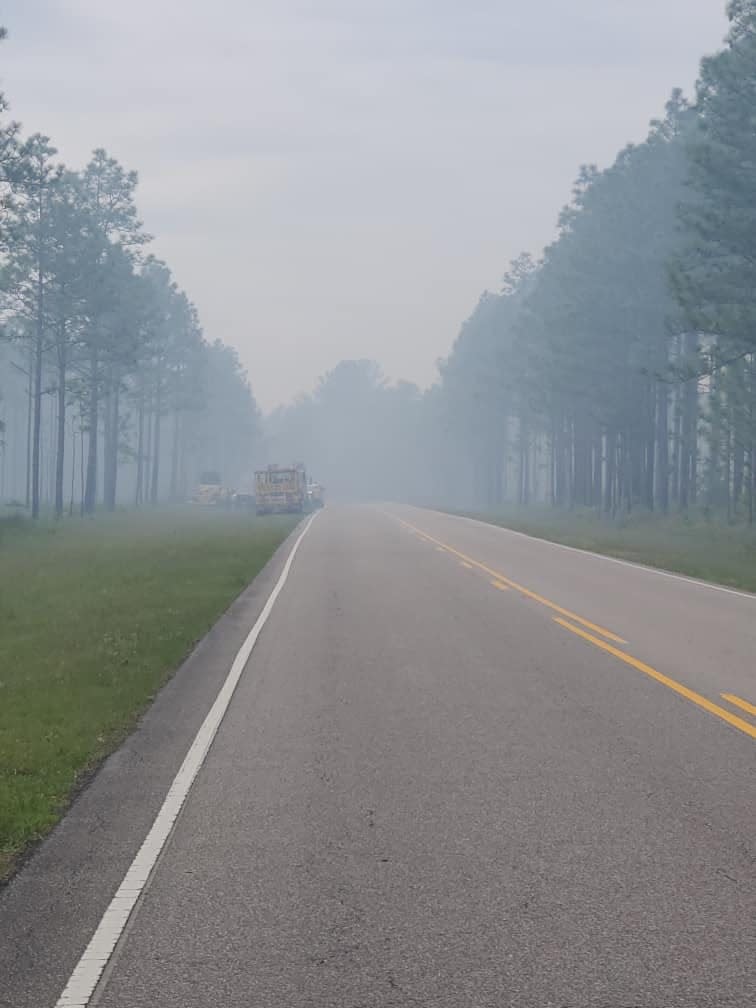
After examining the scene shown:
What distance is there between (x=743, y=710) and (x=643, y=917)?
468 centimetres

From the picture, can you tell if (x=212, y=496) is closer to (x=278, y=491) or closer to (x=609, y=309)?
(x=278, y=491)

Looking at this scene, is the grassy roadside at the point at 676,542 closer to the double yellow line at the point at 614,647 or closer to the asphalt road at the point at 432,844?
the double yellow line at the point at 614,647

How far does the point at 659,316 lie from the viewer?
1772 inches

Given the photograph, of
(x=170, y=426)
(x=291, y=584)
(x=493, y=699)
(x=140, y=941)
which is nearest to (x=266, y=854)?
(x=140, y=941)

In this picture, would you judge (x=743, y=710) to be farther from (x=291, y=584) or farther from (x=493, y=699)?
(x=291, y=584)

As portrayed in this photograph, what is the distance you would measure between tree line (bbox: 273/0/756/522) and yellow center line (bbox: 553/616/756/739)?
17773mm

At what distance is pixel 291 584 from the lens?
2084 cm

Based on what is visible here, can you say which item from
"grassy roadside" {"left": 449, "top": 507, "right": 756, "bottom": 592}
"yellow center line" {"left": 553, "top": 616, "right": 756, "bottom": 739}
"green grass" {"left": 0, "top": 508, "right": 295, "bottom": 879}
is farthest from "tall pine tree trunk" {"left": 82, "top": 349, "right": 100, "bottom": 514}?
"yellow center line" {"left": 553, "top": 616, "right": 756, "bottom": 739}

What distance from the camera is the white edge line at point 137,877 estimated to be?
4027 millimetres

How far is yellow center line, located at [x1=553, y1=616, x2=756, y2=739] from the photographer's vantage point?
838 centimetres

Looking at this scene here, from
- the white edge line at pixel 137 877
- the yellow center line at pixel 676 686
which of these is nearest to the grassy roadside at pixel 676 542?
the yellow center line at pixel 676 686

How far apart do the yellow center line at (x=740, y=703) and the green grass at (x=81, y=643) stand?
199 inches

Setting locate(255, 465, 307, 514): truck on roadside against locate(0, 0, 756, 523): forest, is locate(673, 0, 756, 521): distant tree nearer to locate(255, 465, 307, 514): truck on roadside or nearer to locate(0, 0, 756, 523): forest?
locate(0, 0, 756, 523): forest

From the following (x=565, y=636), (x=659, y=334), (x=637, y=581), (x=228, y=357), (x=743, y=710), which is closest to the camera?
(x=743, y=710)
